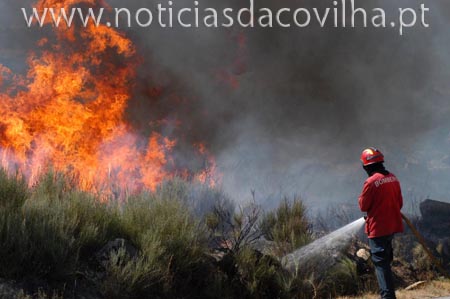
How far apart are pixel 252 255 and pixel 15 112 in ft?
32.6

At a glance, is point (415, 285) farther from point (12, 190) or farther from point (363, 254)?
point (12, 190)

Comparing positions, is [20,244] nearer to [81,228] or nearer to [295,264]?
[81,228]

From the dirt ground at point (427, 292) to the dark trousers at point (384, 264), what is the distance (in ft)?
5.76

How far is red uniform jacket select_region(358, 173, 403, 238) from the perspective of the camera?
19.4 feet

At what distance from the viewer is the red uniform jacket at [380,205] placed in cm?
590

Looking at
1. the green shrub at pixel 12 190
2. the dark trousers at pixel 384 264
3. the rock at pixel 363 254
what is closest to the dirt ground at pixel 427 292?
the rock at pixel 363 254

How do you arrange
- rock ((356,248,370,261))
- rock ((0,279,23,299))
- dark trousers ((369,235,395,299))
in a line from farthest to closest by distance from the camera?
rock ((356,248,370,261)) < dark trousers ((369,235,395,299)) < rock ((0,279,23,299))

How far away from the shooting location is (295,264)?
820cm

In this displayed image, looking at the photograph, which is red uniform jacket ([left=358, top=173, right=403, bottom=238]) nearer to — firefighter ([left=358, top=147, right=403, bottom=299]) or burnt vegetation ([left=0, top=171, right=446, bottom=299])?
firefighter ([left=358, top=147, right=403, bottom=299])

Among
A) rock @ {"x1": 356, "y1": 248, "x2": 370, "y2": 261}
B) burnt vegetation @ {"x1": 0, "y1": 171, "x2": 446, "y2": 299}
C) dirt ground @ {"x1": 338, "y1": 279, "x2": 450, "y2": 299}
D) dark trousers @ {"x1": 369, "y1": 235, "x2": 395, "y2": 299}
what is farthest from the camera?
rock @ {"x1": 356, "y1": 248, "x2": 370, "y2": 261}

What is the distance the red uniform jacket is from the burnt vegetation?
2167 millimetres

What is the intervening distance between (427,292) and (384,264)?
8.90ft

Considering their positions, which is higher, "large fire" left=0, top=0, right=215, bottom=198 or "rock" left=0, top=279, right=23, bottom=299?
"large fire" left=0, top=0, right=215, bottom=198

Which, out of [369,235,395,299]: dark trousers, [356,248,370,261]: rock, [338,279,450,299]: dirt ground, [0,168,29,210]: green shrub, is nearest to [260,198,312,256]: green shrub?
[356,248,370,261]: rock
